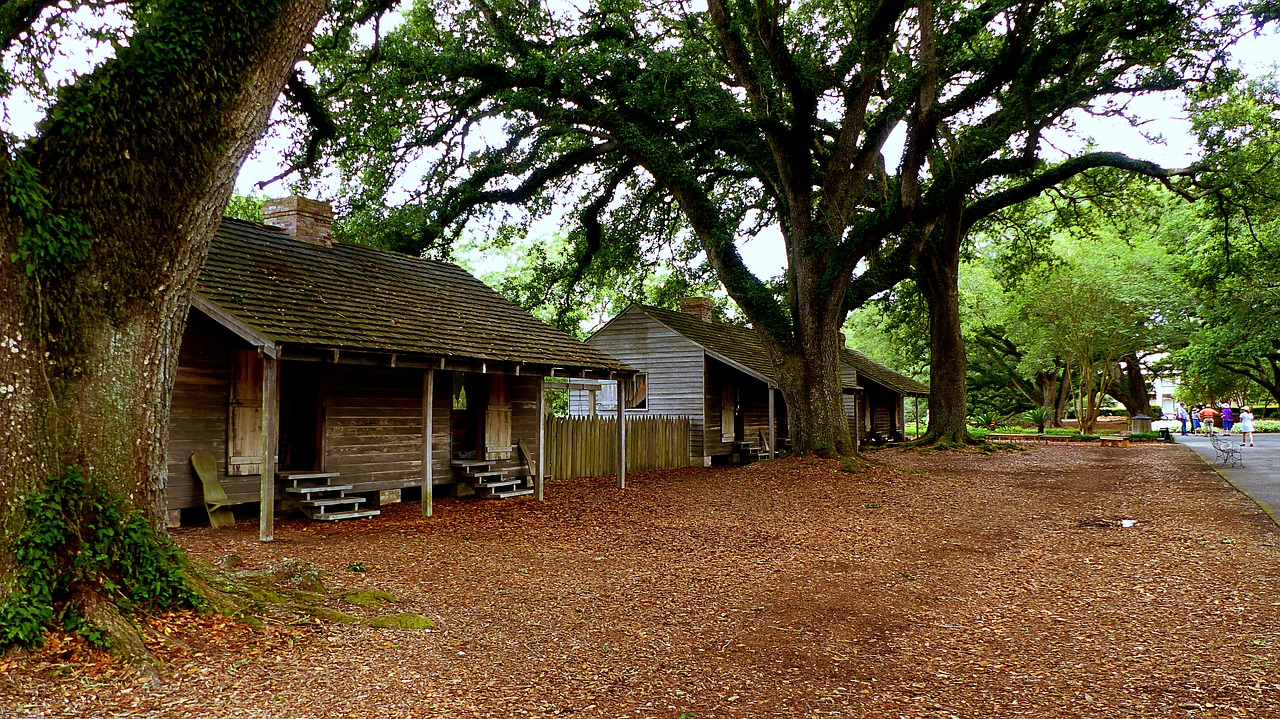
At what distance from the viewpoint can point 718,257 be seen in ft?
66.8

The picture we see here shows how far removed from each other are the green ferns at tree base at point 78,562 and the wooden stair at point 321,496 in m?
6.40

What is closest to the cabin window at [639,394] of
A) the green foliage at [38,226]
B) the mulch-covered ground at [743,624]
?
the mulch-covered ground at [743,624]

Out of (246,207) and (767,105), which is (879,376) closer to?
(767,105)

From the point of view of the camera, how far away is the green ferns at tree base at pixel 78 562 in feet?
16.1

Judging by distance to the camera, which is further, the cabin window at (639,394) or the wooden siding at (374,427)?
the cabin window at (639,394)

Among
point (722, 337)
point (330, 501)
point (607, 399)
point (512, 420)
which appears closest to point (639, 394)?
point (607, 399)

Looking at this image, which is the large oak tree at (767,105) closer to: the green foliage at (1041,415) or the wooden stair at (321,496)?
the wooden stair at (321,496)

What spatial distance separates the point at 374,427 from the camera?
13383 mm

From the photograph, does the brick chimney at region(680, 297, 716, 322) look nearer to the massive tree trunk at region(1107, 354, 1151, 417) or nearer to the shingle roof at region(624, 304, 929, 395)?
the shingle roof at region(624, 304, 929, 395)

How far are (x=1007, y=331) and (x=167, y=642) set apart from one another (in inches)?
1767

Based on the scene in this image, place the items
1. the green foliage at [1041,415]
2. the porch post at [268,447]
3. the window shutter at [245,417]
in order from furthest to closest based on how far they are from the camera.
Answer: the green foliage at [1041,415] → the window shutter at [245,417] → the porch post at [268,447]

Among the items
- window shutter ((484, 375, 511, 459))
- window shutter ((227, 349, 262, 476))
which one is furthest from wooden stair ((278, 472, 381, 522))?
window shutter ((484, 375, 511, 459))

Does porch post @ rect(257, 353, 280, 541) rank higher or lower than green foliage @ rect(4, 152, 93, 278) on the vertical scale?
lower

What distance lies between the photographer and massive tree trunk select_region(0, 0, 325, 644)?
5.00 metres
